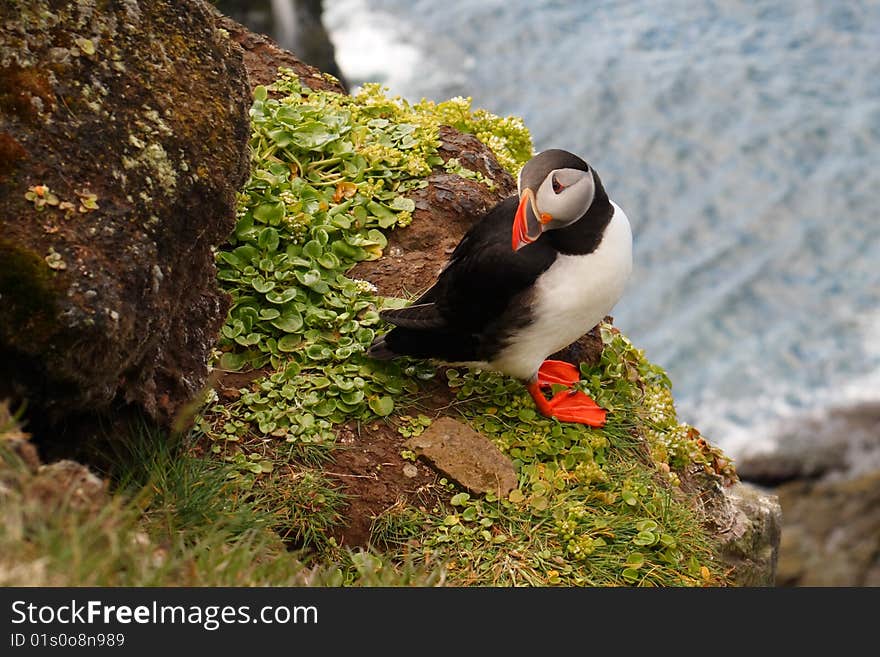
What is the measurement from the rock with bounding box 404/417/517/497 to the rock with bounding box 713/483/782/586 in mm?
1224

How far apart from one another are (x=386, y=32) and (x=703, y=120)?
637 cm

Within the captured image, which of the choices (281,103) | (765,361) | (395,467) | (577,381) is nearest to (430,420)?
(395,467)

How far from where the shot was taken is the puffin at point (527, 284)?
173 inches

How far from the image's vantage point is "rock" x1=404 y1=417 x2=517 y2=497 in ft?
14.8

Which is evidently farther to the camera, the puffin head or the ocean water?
the ocean water

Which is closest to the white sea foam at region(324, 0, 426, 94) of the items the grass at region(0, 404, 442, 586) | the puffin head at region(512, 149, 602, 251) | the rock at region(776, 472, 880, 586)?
the rock at region(776, 472, 880, 586)

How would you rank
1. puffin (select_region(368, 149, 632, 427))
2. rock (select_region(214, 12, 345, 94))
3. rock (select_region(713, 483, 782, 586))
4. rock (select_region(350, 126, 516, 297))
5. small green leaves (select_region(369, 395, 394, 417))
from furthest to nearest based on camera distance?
rock (select_region(214, 12, 345, 94)) < rock (select_region(350, 126, 516, 297)) < rock (select_region(713, 483, 782, 586)) < small green leaves (select_region(369, 395, 394, 417)) < puffin (select_region(368, 149, 632, 427))

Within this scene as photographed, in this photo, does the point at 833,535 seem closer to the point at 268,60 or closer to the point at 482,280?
the point at 482,280

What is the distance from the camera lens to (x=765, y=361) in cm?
1283

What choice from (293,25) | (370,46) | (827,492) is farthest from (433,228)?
(370,46)

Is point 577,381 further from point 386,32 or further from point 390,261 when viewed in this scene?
point 386,32

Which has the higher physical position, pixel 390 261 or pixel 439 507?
pixel 390 261

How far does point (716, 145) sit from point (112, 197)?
13.1 meters

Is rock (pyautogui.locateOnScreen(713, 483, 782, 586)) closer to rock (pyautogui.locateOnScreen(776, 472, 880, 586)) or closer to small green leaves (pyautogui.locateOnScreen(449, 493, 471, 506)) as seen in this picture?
small green leaves (pyautogui.locateOnScreen(449, 493, 471, 506))
